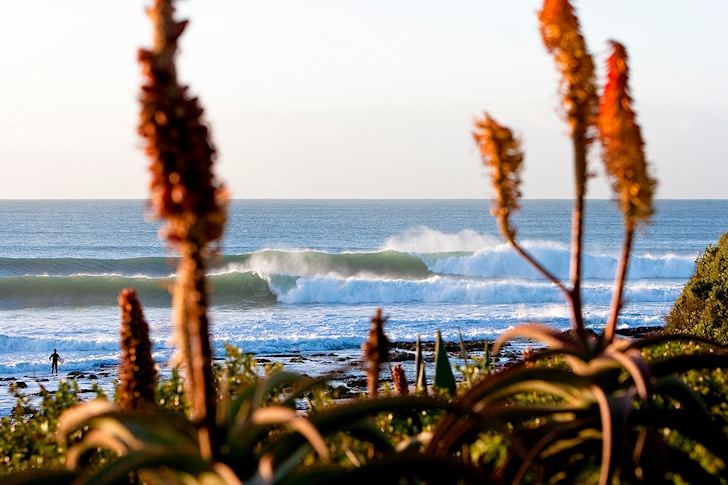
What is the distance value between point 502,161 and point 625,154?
1.47ft

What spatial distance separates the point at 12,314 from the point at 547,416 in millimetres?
40263

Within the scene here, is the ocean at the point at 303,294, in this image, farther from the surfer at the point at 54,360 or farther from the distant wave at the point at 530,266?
the surfer at the point at 54,360

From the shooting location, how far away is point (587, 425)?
11.9ft

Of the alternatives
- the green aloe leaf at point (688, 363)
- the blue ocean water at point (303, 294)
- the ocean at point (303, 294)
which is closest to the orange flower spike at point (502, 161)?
the green aloe leaf at point (688, 363)

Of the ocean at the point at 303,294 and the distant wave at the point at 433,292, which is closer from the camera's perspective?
the ocean at the point at 303,294

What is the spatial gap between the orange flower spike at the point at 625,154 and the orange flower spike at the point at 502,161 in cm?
33


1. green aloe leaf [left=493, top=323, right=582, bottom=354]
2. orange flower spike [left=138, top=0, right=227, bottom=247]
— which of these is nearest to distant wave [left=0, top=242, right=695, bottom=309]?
green aloe leaf [left=493, top=323, right=582, bottom=354]

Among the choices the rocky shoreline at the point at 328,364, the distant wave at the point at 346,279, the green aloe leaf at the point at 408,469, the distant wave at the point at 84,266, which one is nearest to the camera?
the green aloe leaf at the point at 408,469

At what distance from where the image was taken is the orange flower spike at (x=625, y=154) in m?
3.61

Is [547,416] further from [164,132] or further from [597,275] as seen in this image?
[597,275]

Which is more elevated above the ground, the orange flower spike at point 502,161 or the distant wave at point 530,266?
the orange flower spike at point 502,161

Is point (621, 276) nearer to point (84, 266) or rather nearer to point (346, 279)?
point (346, 279)

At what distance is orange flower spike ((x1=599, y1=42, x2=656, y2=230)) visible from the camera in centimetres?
361

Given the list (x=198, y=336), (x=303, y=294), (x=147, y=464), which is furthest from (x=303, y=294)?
(x=198, y=336)
